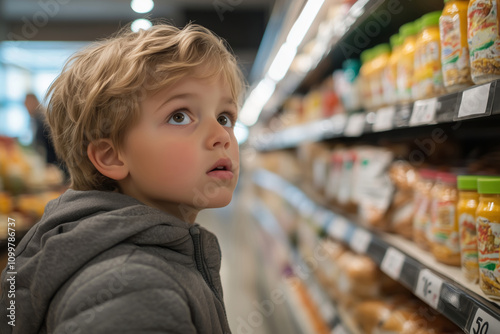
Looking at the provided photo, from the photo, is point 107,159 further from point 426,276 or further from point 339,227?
point 339,227

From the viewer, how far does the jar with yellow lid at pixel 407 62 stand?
4.38 feet

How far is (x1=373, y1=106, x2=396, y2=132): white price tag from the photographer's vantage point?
137cm

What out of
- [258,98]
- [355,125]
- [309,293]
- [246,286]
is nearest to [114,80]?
[355,125]

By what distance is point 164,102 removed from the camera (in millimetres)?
812

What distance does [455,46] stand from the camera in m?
1.02

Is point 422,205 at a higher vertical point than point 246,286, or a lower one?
higher

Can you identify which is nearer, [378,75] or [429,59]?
[429,59]

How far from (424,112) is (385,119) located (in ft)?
0.97

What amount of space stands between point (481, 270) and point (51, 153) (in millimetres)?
3432

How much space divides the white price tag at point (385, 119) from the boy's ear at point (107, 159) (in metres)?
0.88

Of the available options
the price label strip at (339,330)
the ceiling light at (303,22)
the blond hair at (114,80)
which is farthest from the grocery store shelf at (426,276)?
the ceiling light at (303,22)

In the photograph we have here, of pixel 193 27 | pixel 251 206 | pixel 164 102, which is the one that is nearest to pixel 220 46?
pixel 193 27

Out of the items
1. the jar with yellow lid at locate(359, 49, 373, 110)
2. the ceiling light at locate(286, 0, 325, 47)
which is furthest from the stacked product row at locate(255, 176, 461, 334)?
the ceiling light at locate(286, 0, 325, 47)

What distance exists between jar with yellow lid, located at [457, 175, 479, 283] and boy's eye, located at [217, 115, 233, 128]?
0.58 metres
